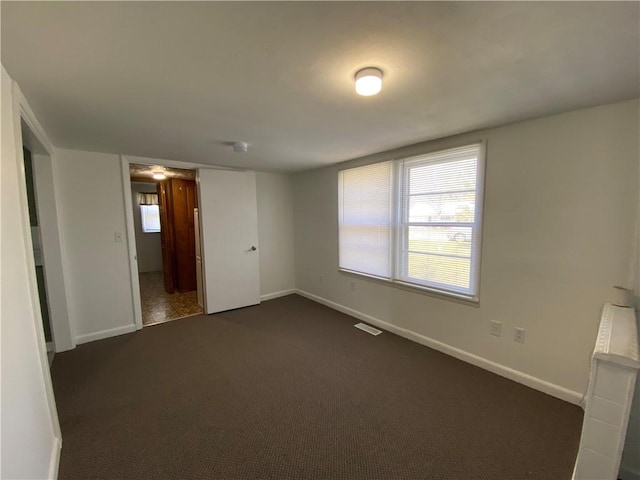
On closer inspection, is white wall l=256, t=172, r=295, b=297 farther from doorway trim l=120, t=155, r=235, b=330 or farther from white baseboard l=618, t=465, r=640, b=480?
white baseboard l=618, t=465, r=640, b=480

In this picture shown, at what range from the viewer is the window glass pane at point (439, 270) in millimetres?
2648

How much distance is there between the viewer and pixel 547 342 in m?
2.15

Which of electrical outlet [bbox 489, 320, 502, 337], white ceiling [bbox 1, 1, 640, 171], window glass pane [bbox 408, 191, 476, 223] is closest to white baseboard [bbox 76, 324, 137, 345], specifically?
white ceiling [bbox 1, 1, 640, 171]

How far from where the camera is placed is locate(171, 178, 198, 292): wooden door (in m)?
4.91

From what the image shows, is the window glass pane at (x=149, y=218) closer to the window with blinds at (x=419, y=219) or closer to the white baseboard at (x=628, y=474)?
the window with blinds at (x=419, y=219)

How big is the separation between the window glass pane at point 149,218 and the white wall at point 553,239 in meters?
7.02

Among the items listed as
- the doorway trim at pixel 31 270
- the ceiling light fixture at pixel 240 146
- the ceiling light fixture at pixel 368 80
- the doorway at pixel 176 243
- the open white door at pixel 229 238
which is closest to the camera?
the ceiling light fixture at pixel 368 80

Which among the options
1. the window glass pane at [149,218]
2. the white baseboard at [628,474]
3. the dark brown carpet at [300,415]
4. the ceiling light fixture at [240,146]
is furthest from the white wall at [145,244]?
the white baseboard at [628,474]

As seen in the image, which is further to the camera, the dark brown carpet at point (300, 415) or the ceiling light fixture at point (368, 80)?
the dark brown carpet at point (300, 415)

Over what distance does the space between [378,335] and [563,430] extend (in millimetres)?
1699

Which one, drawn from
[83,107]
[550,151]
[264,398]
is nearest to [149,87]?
[83,107]

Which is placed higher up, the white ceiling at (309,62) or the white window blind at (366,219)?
the white ceiling at (309,62)

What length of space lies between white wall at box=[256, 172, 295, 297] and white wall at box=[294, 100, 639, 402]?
9.26 feet

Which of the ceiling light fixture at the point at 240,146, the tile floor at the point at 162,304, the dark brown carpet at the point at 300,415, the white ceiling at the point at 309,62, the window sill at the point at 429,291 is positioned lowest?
the tile floor at the point at 162,304
